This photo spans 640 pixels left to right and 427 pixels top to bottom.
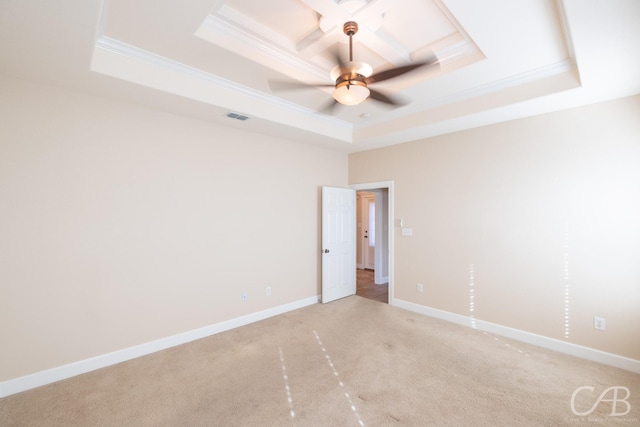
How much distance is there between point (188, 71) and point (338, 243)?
11.1ft

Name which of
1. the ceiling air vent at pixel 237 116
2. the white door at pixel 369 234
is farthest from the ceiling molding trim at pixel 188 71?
the white door at pixel 369 234

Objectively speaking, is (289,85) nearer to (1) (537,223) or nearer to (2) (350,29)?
(2) (350,29)

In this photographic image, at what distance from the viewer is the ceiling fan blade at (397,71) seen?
189cm

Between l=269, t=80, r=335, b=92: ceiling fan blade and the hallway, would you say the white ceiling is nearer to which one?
l=269, t=80, r=335, b=92: ceiling fan blade

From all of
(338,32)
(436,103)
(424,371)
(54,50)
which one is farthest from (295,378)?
(436,103)

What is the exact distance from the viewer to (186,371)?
2.65m

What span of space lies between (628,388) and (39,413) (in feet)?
16.0

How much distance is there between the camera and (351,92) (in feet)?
6.86

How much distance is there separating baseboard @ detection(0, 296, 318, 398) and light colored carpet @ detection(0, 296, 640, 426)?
7 centimetres

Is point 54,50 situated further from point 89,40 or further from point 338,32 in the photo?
point 338,32

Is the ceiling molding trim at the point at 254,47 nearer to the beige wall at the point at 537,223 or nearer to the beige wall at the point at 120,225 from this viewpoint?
the beige wall at the point at 120,225

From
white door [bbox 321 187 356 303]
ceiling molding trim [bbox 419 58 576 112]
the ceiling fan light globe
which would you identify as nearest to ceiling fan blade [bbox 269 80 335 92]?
the ceiling fan light globe

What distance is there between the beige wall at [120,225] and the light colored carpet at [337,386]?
43 centimetres

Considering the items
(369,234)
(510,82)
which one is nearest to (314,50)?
(510,82)
